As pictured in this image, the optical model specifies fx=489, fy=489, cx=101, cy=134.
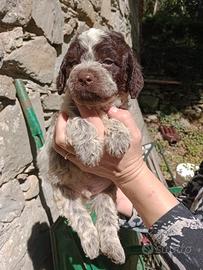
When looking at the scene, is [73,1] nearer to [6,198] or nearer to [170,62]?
[6,198]

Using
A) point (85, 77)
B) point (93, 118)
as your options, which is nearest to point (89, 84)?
point (85, 77)

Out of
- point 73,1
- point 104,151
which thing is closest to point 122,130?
point 104,151

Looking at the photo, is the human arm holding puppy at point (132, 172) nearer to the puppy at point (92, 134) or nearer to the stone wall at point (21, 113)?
the puppy at point (92, 134)

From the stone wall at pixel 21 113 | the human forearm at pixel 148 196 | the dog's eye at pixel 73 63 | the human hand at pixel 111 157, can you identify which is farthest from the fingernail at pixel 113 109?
the stone wall at pixel 21 113

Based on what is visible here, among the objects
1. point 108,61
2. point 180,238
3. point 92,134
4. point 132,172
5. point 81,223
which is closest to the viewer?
point 180,238

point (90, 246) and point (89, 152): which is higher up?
point (89, 152)

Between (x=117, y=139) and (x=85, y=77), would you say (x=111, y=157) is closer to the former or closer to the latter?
(x=117, y=139)
